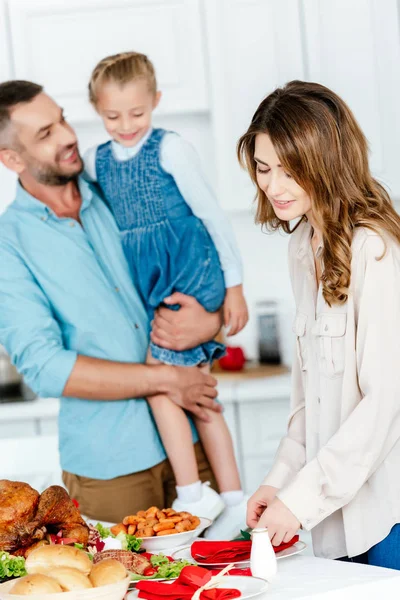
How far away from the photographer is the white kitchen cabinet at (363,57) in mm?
3223

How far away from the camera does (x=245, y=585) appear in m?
1.39

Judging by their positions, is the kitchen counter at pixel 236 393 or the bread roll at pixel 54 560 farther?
the kitchen counter at pixel 236 393

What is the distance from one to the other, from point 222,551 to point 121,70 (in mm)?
1345

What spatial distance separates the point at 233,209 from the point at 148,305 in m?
1.11

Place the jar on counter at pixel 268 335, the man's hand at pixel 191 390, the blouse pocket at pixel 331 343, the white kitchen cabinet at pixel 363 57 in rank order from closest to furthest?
the blouse pocket at pixel 331 343 → the man's hand at pixel 191 390 → the white kitchen cabinet at pixel 363 57 → the jar on counter at pixel 268 335

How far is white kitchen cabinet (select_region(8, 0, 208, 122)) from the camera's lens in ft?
10.8

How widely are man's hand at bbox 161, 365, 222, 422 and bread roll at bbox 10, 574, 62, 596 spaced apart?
3.54ft

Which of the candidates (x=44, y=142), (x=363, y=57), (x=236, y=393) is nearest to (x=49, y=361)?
(x=44, y=142)

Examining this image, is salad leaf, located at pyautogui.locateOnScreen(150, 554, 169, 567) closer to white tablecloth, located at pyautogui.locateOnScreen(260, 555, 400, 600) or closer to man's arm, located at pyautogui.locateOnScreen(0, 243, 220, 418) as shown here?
white tablecloth, located at pyautogui.locateOnScreen(260, 555, 400, 600)

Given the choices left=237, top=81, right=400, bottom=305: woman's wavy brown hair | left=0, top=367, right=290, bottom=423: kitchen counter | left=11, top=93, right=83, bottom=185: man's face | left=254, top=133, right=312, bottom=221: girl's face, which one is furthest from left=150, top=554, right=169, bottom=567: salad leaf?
left=0, top=367, right=290, bottom=423: kitchen counter

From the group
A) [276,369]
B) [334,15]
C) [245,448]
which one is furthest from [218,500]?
[334,15]

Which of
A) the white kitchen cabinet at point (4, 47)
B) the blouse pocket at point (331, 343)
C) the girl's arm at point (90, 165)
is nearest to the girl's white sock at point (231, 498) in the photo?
the blouse pocket at point (331, 343)

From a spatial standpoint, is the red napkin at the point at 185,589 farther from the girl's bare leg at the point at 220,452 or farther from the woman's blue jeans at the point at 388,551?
the girl's bare leg at the point at 220,452

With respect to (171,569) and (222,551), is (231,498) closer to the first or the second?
(222,551)
